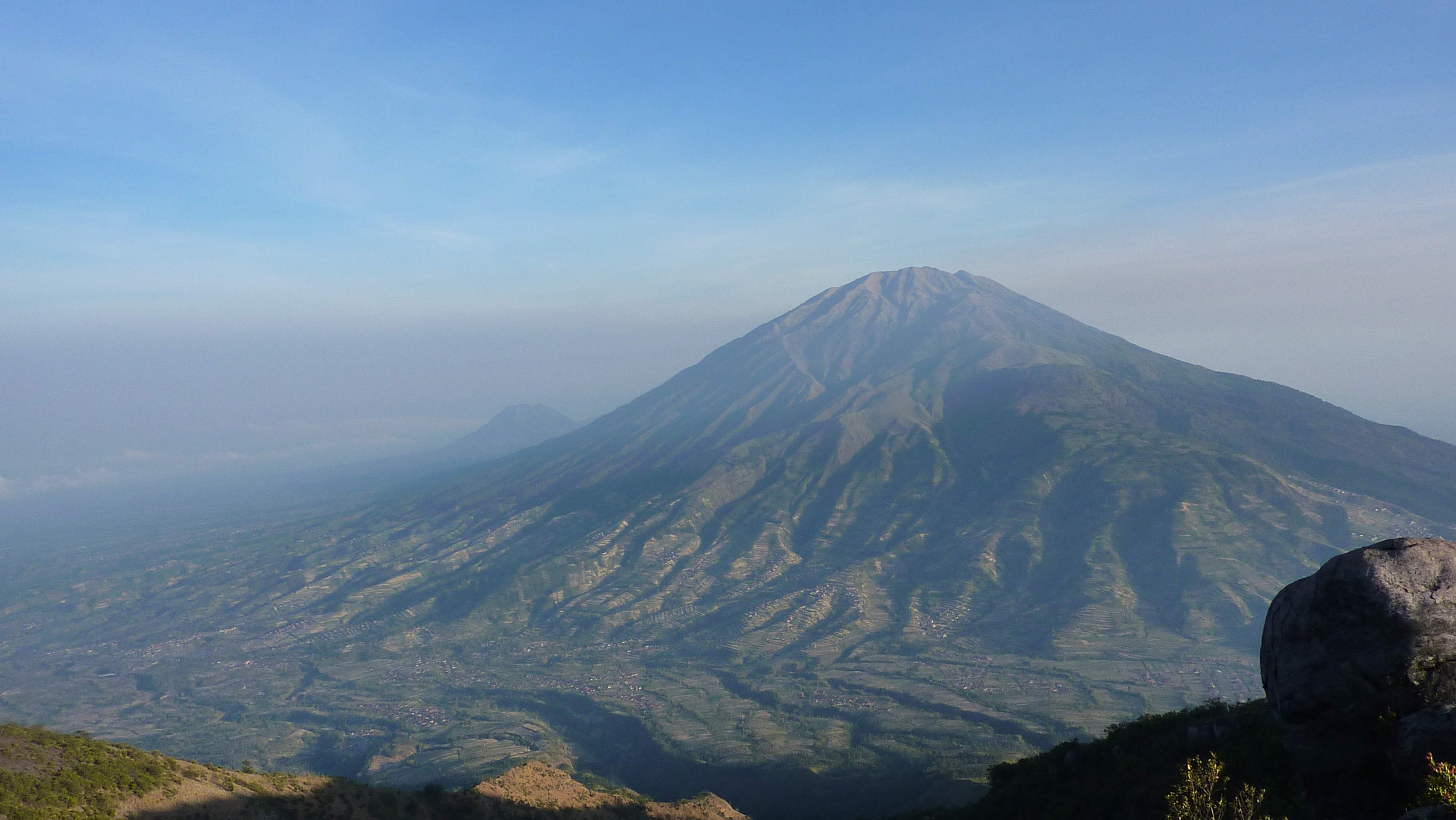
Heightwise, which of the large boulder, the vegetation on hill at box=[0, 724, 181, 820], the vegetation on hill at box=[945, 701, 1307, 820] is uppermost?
the large boulder

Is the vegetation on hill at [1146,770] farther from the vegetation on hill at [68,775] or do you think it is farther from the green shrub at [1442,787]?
the vegetation on hill at [68,775]

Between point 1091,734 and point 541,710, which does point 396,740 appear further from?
point 1091,734

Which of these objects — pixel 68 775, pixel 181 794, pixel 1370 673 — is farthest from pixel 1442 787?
pixel 68 775

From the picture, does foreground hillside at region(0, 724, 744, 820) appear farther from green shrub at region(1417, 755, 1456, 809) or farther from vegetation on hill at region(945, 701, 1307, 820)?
green shrub at region(1417, 755, 1456, 809)

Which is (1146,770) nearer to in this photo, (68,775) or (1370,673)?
(1370,673)

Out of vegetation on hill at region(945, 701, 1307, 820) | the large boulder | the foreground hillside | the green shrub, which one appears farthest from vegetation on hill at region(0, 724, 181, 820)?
the large boulder

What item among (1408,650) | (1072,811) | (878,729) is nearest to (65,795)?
(1072,811)

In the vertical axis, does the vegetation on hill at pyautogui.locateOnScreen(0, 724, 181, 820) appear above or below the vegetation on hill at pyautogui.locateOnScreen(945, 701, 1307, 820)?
above
